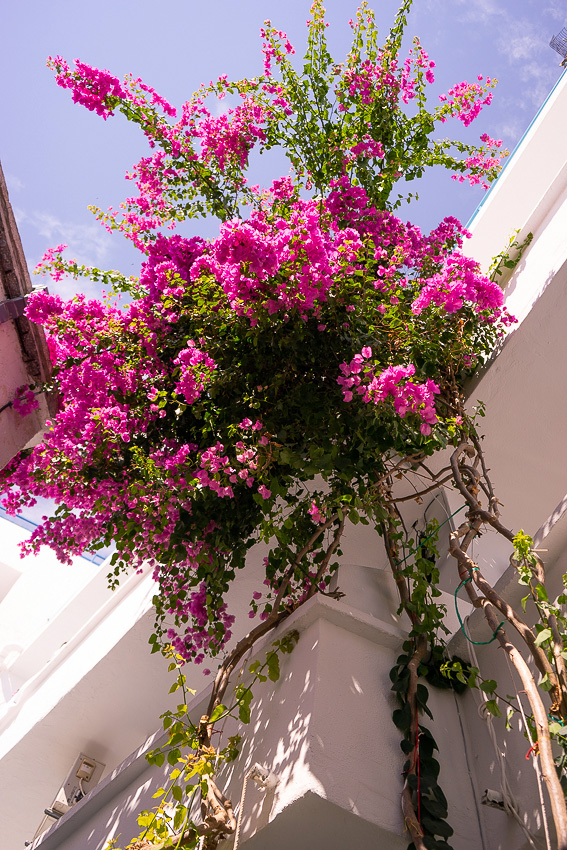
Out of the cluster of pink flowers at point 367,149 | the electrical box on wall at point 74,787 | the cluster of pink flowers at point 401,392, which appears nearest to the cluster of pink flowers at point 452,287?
the cluster of pink flowers at point 401,392

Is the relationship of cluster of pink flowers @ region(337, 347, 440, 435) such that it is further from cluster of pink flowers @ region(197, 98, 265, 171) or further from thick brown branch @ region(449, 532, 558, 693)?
cluster of pink flowers @ region(197, 98, 265, 171)

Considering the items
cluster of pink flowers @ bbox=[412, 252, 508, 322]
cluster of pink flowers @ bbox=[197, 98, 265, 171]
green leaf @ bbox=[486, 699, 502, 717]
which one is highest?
cluster of pink flowers @ bbox=[197, 98, 265, 171]

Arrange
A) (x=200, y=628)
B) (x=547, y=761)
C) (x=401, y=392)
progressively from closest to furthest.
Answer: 1. (x=547, y=761)
2. (x=401, y=392)
3. (x=200, y=628)

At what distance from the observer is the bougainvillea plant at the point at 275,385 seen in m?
3.10

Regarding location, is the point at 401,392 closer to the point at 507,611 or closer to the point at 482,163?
the point at 507,611

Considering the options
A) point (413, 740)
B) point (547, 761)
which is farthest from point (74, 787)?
point (547, 761)

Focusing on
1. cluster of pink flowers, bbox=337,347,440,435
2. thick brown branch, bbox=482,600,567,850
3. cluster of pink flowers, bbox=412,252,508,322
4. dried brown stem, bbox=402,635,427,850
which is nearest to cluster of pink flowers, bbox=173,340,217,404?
cluster of pink flowers, bbox=337,347,440,435

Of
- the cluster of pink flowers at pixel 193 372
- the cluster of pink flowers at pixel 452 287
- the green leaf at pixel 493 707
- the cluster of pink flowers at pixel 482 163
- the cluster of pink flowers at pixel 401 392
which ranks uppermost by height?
the cluster of pink flowers at pixel 482 163

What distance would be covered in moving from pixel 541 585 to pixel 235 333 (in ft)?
6.56

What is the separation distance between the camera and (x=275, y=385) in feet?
11.5

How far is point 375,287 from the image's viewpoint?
3453 millimetres

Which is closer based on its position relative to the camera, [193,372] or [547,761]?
Answer: [547,761]

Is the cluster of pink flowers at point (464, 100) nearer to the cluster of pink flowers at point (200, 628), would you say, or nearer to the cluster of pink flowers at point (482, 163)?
the cluster of pink flowers at point (482, 163)

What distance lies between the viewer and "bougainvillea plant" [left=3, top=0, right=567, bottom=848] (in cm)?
310
